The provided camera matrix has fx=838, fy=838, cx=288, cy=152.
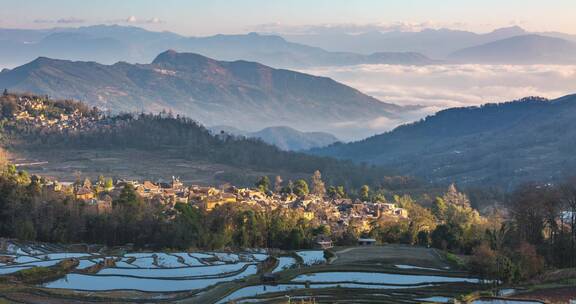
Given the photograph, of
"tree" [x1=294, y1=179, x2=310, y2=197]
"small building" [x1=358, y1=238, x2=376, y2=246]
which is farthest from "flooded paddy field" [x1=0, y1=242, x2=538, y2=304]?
"tree" [x1=294, y1=179, x2=310, y2=197]

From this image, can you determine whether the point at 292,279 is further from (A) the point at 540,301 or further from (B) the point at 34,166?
(B) the point at 34,166

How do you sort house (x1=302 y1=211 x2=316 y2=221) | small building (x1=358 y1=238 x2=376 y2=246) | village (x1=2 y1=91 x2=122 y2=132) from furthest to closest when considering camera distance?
village (x1=2 y1=91 x2=122 y2=132)
house (x1=302 y1=211 x2=316 y2=221)
small building (x1=358 y1=238 x2=376 y2=246)

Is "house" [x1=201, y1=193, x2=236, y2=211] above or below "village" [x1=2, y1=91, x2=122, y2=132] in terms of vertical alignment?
below

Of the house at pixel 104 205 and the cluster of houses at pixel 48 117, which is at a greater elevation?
the cluster of houses at pixel 48 117

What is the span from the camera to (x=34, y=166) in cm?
11875

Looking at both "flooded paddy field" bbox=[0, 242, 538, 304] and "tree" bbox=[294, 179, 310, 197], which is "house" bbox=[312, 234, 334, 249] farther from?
"tree" bbox=[294, 179, 310, 197]

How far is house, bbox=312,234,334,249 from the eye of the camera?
57791 millimetres

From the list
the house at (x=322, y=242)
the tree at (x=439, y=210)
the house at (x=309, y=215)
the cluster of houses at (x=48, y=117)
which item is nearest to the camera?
the house at (x=322, y=242)

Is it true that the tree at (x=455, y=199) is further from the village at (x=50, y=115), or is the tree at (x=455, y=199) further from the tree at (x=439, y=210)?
the village at (x=50, y=115)

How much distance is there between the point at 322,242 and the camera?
58.7 metres

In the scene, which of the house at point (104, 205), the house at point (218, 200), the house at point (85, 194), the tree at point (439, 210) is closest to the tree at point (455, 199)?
the tree at point (439, 210)

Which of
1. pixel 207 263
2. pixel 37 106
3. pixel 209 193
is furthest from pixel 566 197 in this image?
pixel 37 106

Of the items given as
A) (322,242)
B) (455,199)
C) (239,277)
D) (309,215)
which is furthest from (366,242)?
(455,199)

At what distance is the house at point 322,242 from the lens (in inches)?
2275
